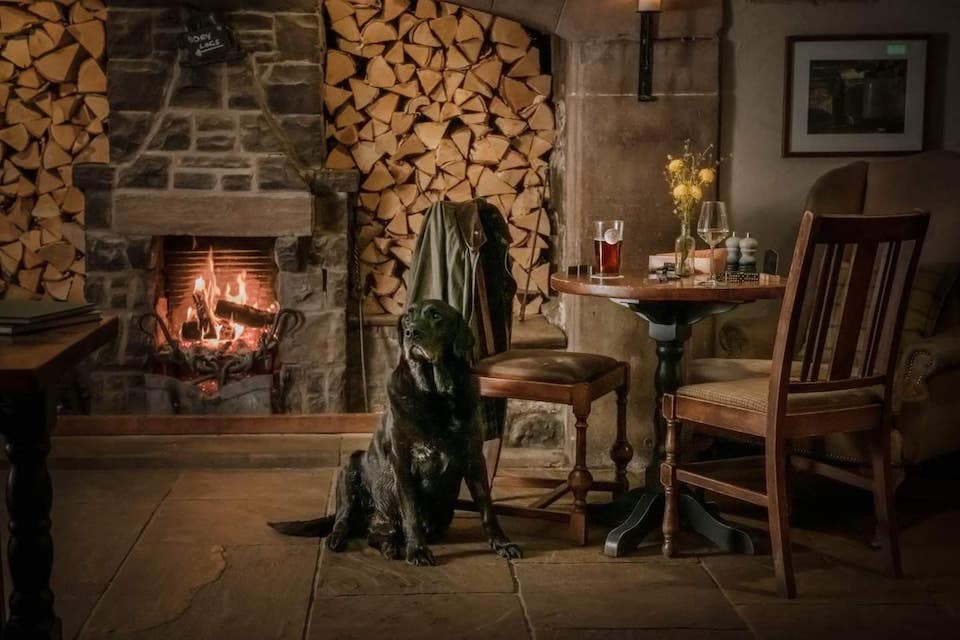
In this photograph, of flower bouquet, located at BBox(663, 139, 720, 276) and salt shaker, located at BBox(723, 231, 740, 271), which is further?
salt shaker, located at BBox(723, 231, 740, 271)

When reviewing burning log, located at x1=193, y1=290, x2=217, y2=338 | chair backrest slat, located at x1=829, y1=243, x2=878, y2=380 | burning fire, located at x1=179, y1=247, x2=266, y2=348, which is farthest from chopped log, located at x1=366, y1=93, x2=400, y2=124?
chair backrest slat, located at x1=829, y1=243, x2=878, y2=380

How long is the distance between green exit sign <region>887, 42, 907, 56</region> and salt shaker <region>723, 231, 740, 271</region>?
124cm

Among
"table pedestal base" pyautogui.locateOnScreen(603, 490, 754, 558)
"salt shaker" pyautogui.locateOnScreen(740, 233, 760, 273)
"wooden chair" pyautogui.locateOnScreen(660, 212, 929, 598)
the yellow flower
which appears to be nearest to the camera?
"wooden chair" pyautogui.locateOnScreen(660, 212, 929, 598)

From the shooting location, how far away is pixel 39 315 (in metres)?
2.47

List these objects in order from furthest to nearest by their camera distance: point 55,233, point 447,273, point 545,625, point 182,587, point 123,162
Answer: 1. point 55,233
2. point 123,162
3. point 447,273
4. point 182,587
5. point 545,625

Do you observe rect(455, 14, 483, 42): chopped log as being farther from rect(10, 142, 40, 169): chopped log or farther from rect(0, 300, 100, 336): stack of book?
rect(0, 300, 100, 336): stack of book

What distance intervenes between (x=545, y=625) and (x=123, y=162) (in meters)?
2.90

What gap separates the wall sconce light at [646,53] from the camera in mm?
4454

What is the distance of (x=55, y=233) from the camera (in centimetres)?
538

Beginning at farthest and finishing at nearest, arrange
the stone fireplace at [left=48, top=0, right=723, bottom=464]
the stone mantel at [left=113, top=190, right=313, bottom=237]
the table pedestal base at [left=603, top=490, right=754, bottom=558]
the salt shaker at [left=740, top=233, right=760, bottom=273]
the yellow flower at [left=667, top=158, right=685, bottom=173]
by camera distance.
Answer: the stone mantel at [left=113, top=190, right=313, bottom=237] → the stone fireplace at [left=48, top=0, right=723, bottom=464] → the yellow flower at [left=667, top=158, right=685, bottom=173] → the salt shaker at [left=740, top=233, right=760, bottom=273] → the table pedestal base at [left=603, top=490, right=754, bottom=558]

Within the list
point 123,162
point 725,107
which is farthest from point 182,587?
point 725,107

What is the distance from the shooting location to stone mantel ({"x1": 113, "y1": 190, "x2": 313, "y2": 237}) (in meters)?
4.98

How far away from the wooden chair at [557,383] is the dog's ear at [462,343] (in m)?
0.28

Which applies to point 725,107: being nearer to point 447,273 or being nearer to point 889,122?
point 889,122
